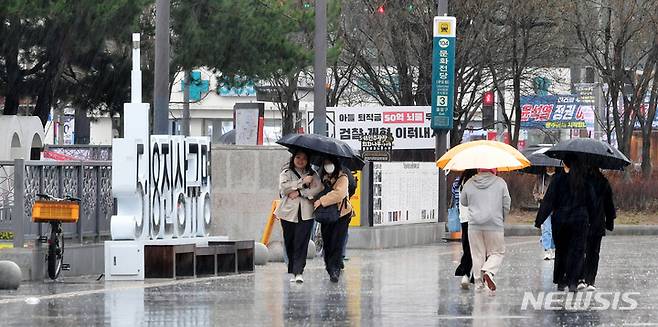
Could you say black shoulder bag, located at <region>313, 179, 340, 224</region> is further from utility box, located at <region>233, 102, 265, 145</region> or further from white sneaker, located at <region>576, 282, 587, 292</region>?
utility box, located at <region>233, 102, 265, 145</region>

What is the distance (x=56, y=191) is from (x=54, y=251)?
4.06ft

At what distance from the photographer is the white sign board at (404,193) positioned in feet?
95.5

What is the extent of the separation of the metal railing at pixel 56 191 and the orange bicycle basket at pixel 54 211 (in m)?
0.34

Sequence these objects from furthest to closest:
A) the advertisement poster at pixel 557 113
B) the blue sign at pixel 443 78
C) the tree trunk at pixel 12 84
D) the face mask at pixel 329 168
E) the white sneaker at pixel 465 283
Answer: the advertisement poster at pixel 557 113 < the blue sign at pixel 443 78 < the tree trunk at pixel 12 84 < the face mask at pixel 329 168 < the white sneaker at pixel 465 283

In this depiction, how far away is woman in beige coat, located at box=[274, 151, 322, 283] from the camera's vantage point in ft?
Answer: 61.9

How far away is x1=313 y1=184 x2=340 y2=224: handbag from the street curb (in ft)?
53.5

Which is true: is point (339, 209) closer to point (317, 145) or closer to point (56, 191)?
point (317, 145)

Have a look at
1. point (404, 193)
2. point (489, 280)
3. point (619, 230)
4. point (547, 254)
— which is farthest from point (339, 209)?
point (619, 230)

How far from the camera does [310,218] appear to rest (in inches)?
748

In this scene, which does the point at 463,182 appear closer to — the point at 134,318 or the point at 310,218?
the point at 310,218

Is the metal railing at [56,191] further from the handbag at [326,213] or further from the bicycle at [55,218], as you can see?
the handbag at [326,213]

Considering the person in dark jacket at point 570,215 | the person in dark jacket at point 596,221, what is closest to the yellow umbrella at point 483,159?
the person in dark jacket at point 570,215

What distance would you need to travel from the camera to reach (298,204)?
18984mm

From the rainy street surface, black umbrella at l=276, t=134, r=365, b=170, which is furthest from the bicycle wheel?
black umbrella at l=276, t=134, r=365, b=170
